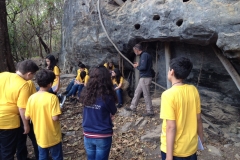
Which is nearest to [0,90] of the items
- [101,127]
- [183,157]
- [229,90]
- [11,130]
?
[11,130]

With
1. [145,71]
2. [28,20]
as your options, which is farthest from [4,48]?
[28,20]

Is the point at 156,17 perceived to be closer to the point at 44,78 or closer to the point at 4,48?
the point at 4,48

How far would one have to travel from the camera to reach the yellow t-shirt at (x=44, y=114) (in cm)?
256

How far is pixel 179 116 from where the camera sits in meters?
2.00

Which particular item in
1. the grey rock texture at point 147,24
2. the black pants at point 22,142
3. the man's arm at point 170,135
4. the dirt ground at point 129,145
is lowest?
the dirt ground at point 129,145

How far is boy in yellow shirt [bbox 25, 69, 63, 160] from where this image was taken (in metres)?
2.56

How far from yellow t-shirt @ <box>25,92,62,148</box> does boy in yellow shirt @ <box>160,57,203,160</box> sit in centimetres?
137

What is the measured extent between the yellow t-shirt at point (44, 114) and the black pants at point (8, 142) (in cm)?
49

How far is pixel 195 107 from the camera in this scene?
6.82 feet

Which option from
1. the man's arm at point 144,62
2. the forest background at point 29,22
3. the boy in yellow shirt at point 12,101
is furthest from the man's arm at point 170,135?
the forest background at point 29,22

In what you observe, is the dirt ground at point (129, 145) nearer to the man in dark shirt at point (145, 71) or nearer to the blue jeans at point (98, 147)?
the man in dark shirt at point (145, 71)

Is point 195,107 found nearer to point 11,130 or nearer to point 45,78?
point 45,78

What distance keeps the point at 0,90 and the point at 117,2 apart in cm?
544

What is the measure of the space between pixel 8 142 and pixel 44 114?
2.76 ft
